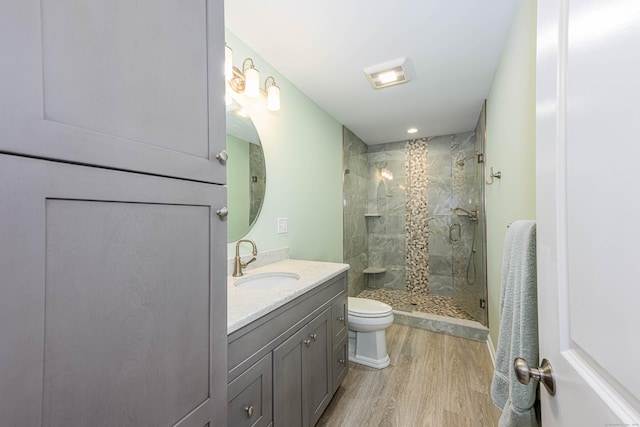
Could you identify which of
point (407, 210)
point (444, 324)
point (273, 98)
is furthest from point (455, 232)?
point (273, 98)

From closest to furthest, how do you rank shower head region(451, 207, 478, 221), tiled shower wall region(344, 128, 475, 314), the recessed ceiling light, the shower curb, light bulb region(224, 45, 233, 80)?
light bulb region(224, 45, 233, 80) < the recessed ceiling light < the shower curb < shower head region(451, 207, 478, 221) < tiled shower wall region(344, 128, 475, 314)

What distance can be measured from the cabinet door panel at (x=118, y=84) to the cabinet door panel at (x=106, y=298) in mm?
47

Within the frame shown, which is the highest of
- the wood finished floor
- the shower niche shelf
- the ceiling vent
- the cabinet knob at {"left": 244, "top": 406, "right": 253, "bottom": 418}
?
the ceiling vent

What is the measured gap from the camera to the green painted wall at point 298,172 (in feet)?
6.05

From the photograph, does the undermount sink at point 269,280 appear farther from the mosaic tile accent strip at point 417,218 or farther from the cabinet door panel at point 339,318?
the mosaic tile accent strip at point 417,218

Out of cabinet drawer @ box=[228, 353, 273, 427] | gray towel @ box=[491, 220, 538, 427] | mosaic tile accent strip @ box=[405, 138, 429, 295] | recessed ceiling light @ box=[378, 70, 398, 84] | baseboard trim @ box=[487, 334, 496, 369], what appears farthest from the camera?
mosaic tile accent strip @ box=[405, 138, 429, 295]

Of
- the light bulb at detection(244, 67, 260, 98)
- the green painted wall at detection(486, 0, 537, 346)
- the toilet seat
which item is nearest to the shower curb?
the green painted wall at detection(486, 0, 537, 346)

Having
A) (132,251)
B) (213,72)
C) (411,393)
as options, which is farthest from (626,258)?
(411,393)

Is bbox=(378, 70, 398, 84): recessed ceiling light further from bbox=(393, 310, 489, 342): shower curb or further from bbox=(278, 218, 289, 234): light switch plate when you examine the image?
bbox=(393, 310, 489, 342): shower curb

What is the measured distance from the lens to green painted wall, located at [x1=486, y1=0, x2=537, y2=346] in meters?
1.21

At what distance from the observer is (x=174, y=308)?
24.6 inches

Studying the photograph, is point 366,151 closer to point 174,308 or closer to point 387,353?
point 387,353

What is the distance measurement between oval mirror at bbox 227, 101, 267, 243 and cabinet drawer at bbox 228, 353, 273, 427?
815 millimetres

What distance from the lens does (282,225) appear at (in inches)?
80.0
